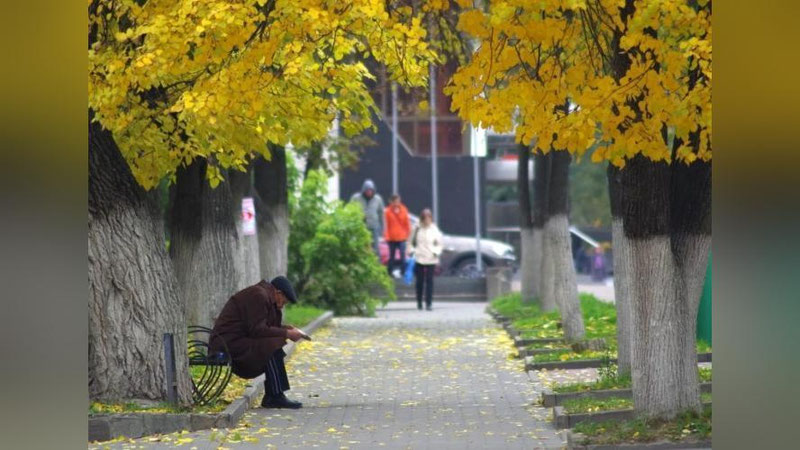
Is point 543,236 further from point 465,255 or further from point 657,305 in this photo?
point 465,255

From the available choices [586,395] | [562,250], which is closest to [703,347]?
[562,250]

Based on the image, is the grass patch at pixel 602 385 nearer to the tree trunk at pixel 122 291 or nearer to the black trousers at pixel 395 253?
the tree trunk at pixel 122 291

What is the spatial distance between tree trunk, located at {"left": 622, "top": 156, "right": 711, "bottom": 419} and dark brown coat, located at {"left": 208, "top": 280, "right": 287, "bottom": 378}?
3.84 m

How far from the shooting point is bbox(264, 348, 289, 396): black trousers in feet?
47.1

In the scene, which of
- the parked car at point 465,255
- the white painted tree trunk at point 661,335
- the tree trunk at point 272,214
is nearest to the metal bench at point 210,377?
the white painted tree trunk at point 661,335

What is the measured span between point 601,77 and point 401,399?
4.58 m

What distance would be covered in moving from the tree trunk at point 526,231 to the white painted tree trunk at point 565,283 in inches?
163

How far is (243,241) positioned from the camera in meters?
20.4

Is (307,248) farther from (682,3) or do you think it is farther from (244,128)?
(682,3)

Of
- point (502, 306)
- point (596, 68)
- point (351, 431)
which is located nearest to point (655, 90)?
point (596, 68)

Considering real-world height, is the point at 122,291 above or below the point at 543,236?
below
